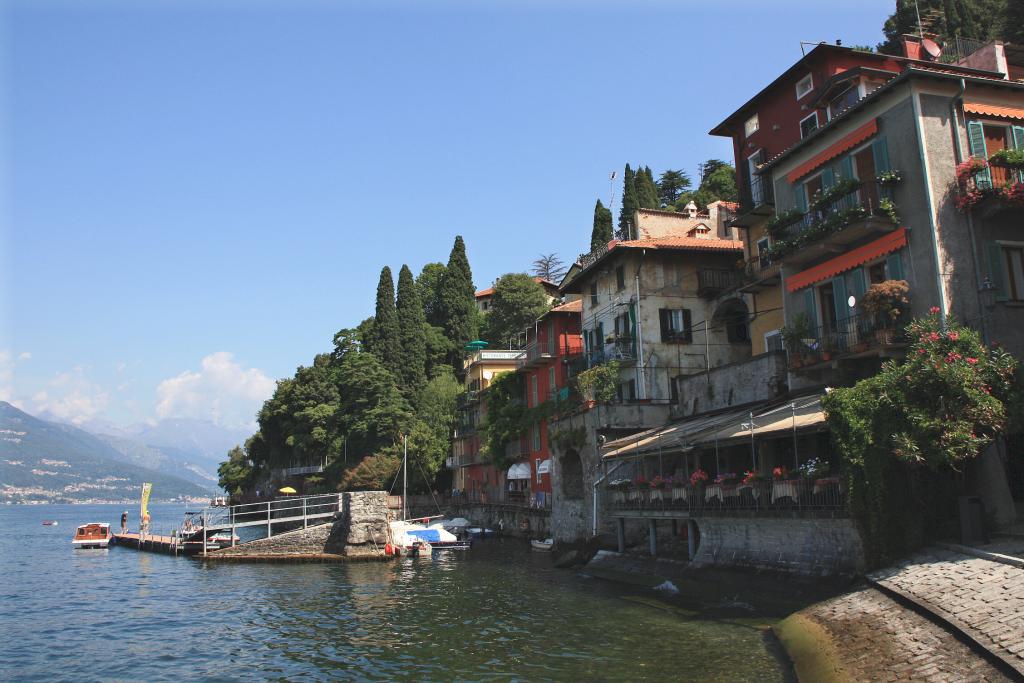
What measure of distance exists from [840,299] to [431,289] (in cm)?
8561

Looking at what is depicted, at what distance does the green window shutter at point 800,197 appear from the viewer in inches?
1080

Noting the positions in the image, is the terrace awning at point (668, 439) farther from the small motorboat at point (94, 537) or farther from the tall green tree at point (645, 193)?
the tall green tree at point (645, 193)

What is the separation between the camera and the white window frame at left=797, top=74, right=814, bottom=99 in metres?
32.4

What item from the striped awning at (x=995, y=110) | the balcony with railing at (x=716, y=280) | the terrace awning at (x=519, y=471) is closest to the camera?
the striped awning at (x=995, y=110)

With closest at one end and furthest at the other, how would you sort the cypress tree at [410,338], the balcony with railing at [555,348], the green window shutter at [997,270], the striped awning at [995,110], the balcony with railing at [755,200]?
the green window shutter at [997,270], the striped awning at [995,110], the balcony with railing at [755,200], the balcony with railing at [555,348], the cypress tree at [410,338]

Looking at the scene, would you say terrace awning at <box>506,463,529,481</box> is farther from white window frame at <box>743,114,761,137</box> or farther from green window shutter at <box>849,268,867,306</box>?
green window shutter at <box>849,268,867,306</box>

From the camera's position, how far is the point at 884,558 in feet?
58.8

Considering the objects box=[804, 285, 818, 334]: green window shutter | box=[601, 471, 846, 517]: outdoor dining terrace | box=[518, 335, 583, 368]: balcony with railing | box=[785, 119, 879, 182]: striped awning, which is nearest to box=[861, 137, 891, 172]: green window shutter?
box=[785, 119, 879, 182]: striped awning

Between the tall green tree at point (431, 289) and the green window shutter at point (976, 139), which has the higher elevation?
the tall green tree at point (431, 289)

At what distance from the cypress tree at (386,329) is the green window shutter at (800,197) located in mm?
58319

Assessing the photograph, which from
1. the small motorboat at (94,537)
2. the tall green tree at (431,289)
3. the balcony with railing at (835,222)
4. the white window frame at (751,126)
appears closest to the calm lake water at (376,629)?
the balcony with railing at (835,222)

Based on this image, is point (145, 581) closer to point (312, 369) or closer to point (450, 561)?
point (450, 561)

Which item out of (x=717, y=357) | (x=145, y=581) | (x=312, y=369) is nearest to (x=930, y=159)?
(x=717, y=357)

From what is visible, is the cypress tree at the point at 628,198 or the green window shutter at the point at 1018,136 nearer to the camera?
the green window shutter at the point at 1018,136
